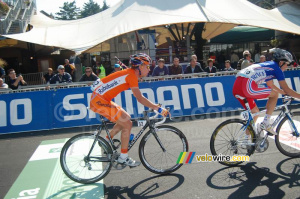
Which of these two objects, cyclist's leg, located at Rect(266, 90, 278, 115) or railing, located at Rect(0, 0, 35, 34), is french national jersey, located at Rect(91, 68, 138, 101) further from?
railing, located at Rect(0, 0, 35, 34)

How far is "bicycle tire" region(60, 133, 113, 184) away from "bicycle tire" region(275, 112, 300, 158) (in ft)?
9.69

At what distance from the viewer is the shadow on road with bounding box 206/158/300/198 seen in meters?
3.95

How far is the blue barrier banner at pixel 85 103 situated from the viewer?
8008 millimetres

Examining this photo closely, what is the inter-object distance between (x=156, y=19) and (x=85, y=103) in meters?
6.54

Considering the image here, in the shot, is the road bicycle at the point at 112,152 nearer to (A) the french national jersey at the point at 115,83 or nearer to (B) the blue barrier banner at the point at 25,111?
(A) the french national jersey at the point at 115,83

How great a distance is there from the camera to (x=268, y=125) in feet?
15.5

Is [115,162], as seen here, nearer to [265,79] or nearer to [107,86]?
[107,86]

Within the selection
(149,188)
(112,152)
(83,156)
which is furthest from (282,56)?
(83,156)

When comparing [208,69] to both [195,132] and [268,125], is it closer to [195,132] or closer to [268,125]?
[195,132]

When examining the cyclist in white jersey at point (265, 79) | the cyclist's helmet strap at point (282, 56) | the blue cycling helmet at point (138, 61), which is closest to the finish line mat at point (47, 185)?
the blue cycling helmet at point (138, 61)

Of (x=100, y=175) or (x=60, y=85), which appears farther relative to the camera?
(x=60, y=85)

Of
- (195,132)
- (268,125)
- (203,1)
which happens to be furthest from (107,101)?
(203,1)

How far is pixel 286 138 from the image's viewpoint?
523 cm

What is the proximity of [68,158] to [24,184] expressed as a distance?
890 millimetres
